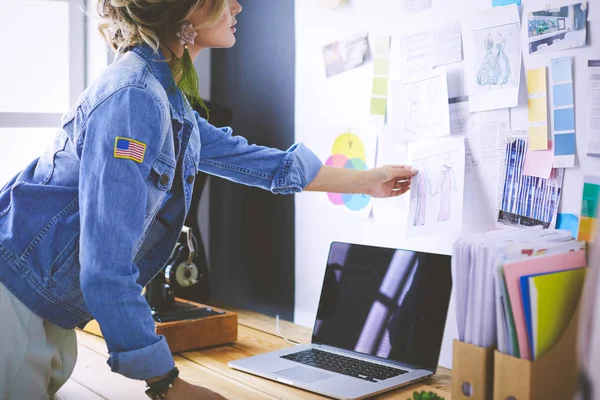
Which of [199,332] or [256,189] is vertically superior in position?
[256,189]

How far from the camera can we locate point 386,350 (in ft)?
4.56

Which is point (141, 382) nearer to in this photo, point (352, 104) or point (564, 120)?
point (352, 104)

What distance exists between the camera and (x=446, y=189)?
1.41 metres

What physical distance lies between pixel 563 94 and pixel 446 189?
313mm

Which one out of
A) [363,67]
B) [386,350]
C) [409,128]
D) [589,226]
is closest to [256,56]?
[363,67]

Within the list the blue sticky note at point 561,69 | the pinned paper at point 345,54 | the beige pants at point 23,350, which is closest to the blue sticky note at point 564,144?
the blue sticky note at point 561,69

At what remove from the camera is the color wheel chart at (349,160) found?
5.36 ft

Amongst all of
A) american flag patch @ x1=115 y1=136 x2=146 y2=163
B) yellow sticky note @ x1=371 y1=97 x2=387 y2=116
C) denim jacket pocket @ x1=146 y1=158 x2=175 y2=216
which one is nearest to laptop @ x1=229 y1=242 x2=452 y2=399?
yellow sticky note @ x1=371 y1=97 x2=387 y2=116

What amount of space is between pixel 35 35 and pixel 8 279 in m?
1.34

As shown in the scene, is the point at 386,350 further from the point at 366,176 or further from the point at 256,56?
the point at 256,56

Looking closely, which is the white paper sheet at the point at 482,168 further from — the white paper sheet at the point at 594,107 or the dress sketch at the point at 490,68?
the white paper sheet at the point at 594,107

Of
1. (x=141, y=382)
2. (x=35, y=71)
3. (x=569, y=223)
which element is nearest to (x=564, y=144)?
(x=569, y=223)

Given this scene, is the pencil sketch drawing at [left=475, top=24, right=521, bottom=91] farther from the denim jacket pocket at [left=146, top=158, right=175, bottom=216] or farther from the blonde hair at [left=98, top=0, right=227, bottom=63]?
the denim jacket pocket at [left=146, top=158, right=175, bottom=216]

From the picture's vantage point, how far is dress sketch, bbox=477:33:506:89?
4.32 feet
